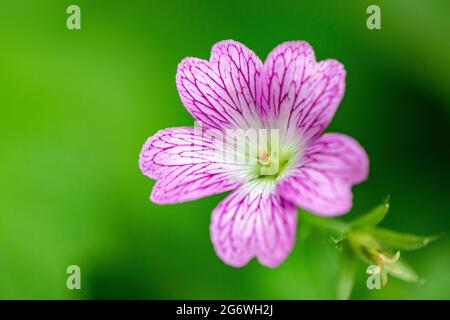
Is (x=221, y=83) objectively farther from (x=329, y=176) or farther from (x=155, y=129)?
(x=155, y=129)

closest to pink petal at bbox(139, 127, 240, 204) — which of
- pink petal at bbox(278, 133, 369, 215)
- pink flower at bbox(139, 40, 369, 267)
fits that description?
pink flower at bbox(139, 40, 369, 267)

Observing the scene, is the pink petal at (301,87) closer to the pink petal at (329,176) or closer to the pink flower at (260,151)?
the pink flower at (260,151)

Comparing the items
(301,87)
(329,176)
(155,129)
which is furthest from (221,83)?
(155,129)

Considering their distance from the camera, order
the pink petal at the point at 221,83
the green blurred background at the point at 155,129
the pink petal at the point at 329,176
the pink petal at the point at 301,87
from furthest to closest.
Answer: the green blurred background at the point at 155,129, the pink petal at the point at 221,83, the pink petal at the point at 301,87, the pink petal at the point at 329,176

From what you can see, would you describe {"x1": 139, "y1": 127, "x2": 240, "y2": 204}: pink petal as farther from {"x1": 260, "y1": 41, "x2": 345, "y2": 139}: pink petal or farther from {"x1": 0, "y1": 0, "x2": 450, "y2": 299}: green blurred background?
{"x1": 0, "y1": 0, "x2": 450, "y2": 299}: green blurred background

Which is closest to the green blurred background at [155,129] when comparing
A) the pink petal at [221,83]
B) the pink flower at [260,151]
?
the pink flower at [260,151]
